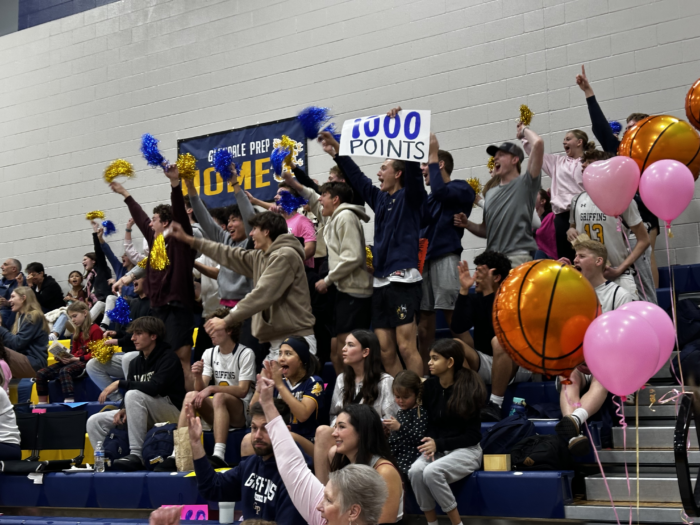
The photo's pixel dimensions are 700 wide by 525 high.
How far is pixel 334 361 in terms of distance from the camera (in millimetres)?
5277

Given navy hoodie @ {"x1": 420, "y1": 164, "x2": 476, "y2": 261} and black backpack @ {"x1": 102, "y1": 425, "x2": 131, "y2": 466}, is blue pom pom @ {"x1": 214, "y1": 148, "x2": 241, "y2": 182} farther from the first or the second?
black backpack @ {"x1": 102, "y1": 425, "x2": 131, "y2": 466}

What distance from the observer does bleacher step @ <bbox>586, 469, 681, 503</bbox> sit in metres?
3.81

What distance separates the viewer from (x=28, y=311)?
7.52 meters

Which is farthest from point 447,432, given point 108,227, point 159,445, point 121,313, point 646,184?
point 108,227

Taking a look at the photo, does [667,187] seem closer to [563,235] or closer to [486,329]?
[486,329]

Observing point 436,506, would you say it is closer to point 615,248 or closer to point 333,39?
point 615,248

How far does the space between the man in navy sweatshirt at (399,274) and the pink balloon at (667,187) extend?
4.44ft

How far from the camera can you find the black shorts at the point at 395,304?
187 inches

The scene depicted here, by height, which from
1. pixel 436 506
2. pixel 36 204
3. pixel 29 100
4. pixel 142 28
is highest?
pixel 142 28

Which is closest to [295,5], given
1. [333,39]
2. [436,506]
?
[333,39]

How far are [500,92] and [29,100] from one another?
21.3 ft

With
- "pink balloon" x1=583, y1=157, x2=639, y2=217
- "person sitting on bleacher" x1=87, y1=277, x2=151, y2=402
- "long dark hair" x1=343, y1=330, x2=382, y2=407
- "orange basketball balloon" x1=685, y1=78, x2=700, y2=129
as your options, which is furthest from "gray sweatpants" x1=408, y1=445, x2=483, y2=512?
"person sitting on bleacher" x1=87, y1=277, x2=151, y2=402

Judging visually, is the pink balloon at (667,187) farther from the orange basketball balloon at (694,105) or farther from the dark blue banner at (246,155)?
the dark blue banner at (246,155)

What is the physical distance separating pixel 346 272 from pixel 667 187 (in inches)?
80.2
